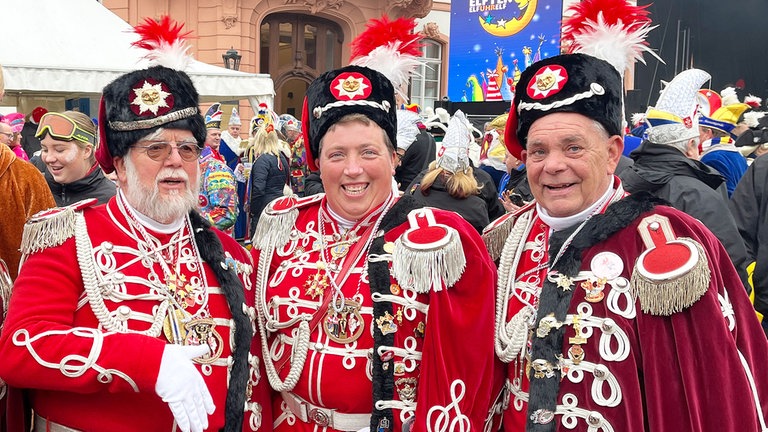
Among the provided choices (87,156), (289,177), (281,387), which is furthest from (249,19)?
(281,387)

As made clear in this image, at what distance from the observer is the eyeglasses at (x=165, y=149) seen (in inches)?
90.4

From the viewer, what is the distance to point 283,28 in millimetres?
17875

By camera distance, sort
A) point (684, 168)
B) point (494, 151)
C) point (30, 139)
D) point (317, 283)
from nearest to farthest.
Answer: point (317, 283) → point (684, 168) → point (494, 151) → point (30, 139)

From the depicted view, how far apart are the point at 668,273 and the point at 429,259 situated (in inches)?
27.0

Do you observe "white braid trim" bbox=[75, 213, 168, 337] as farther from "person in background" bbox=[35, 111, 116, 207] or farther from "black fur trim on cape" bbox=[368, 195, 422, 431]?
"person in background" bbox=[35, 111, 116, 207]

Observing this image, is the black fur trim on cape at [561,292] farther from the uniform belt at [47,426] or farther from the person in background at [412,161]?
the person in background at [412,161]

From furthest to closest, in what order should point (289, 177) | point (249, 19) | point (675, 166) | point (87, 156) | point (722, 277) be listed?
point (249, 19), point (289, 177), point (87, 156), point (675, 166), point (722, 277)

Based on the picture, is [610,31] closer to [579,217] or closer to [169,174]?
[579,217]

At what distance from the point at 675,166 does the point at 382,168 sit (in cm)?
206

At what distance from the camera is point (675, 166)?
12.4 ft

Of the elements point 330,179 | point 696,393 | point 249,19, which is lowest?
point 696,393

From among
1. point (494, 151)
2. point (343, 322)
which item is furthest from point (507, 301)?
point (494, 151)

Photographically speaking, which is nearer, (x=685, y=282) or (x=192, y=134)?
(x=685, y=282)

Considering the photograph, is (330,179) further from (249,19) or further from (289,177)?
(249,19)
